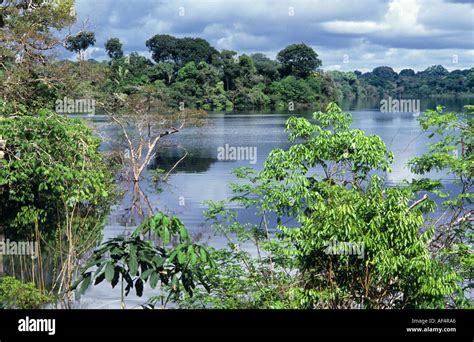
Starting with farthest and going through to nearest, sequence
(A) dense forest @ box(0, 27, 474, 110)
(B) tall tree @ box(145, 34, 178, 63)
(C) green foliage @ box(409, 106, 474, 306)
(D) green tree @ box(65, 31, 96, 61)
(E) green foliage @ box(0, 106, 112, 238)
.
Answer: (B) tall tree @ box(145, 34, 178, 63) → (A) dense forest @ box(0, 27, 474, 110) → (D) green tree @ box(65, 31, 96, 61) → (E) green foliage @ box(0, 106, 112, 238) → (C) green foliage @ box(409, 106, 474, 306)

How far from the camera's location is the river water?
39.8 feet

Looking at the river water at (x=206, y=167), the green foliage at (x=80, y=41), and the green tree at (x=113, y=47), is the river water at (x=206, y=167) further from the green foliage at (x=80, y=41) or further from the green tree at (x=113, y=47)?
the green tree at (x=113, y=47)

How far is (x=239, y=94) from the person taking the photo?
43.6 m

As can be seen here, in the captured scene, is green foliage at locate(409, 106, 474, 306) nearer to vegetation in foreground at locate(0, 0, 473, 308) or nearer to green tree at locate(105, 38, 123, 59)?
vegetation in foreground at locate(0, 0, 473, 308)

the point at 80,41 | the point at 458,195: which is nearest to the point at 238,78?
the point at 80,41

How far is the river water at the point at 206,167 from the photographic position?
12.1m

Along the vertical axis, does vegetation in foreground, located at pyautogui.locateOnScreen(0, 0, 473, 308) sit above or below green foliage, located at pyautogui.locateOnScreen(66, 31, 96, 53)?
below

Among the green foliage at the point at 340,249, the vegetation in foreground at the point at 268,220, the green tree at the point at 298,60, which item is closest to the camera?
the vegetation in foreground at the point at 268,220

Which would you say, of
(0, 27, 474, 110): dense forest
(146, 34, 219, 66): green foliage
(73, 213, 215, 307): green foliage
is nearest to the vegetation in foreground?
(73, 213, 215, 307): green foliage

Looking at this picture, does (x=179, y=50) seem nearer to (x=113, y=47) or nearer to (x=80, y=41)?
(x=113, y=47)

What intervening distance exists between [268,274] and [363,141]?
1.60 meters

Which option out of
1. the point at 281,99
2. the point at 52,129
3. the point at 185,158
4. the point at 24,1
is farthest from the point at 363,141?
the point at 281,99

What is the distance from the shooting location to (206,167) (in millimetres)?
24281

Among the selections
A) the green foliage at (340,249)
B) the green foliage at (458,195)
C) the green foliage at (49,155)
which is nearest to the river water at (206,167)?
the green foliage at (458,195)
